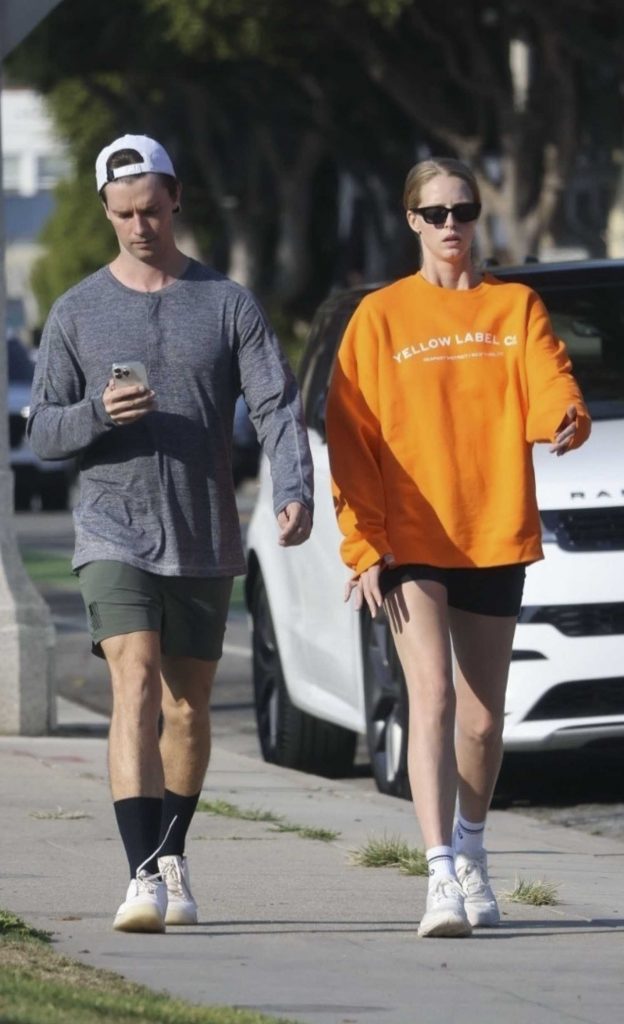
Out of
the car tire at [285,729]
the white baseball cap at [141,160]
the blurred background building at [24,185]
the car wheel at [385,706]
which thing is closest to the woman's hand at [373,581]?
the white baseball cap at [141,160]

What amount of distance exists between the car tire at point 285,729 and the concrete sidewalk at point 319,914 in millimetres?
641

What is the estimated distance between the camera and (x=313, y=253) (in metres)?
65.1

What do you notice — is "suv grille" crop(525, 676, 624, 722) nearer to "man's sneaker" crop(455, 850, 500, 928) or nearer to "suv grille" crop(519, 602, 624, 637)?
"suv grille" crop(519, 602, 624, 637)

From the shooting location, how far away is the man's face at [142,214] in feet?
20.6

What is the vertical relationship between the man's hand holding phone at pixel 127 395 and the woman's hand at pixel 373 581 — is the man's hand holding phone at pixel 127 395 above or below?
above

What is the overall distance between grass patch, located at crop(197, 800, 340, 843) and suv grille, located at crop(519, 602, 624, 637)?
0.96 metres

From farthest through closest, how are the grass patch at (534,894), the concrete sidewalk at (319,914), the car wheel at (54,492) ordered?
the car wheel at (54,492) → the grass patch at (534,894) → the concrete sidewalk at (319,914)

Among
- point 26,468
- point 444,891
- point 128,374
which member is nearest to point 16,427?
point 26,468

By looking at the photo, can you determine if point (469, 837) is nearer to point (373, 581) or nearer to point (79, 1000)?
point (373, 581)

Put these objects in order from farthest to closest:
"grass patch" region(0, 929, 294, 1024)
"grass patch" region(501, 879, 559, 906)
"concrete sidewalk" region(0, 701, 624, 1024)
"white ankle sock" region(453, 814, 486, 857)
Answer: "grass patch" region(501, 879, 559, 906), "white ankle sock" region(453, 814, 486, 857), "concrete sidewalk" region(0, 701, 624, 1024), "grass patch" region(0, 929, 294, 1024)

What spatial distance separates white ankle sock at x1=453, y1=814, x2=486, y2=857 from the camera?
6504 millimetres

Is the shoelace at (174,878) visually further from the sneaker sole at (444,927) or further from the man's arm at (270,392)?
the man's arm at (270,392)

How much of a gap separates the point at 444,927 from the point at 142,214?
6.02 ft

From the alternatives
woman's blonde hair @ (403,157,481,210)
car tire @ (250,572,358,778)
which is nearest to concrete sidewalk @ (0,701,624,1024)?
car tire @ (250,572,358,778)
